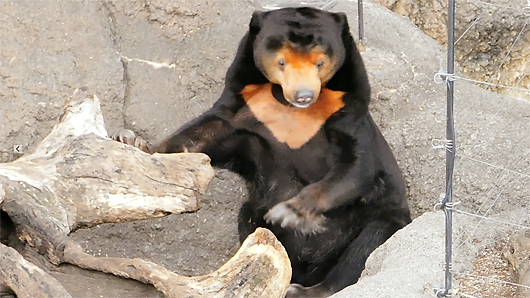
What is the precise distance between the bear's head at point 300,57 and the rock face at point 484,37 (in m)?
2.03

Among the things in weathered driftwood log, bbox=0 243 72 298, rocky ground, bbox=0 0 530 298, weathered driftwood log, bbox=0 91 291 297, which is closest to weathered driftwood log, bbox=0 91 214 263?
weathered driftwood log, bbox=0 91 291 297

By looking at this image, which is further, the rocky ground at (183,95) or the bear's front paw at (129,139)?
the rocky ground at (183,95)

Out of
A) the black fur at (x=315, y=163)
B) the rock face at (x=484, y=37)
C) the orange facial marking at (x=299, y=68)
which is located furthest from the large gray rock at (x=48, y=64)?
the rock face at (x=484, y=37)

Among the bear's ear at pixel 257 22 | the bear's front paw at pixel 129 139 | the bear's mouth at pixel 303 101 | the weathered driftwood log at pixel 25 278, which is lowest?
the bear's front paw at pixel 129 139

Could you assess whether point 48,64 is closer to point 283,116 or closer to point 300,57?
point 283,116

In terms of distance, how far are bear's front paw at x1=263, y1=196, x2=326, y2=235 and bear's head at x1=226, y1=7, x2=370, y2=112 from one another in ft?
1.56

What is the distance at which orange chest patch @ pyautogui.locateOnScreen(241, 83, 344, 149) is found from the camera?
4375 mm

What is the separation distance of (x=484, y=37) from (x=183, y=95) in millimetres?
2523

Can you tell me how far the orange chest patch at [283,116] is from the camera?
4375mm

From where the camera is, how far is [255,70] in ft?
14.1

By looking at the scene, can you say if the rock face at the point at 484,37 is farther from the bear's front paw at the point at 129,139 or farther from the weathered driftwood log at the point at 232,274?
the weathered driftwood log at the point at 232,274

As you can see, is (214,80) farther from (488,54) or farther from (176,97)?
(488,54)

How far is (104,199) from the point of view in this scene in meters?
3.32

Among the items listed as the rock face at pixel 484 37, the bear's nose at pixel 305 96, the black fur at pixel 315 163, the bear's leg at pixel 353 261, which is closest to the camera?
the bear's nose at pixel 305 96
